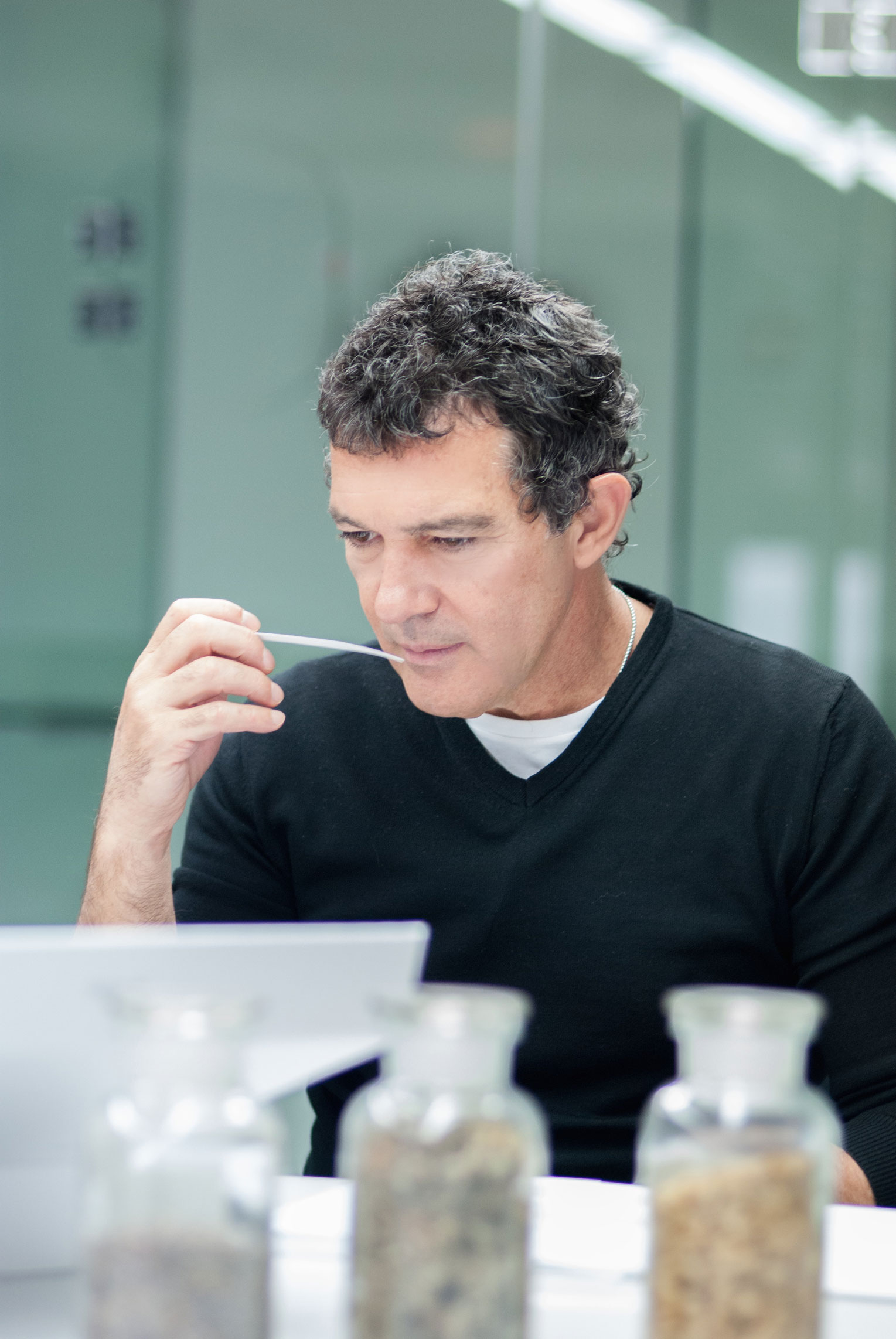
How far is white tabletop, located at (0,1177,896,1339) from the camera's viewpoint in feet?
2.54

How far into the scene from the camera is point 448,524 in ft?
4.28

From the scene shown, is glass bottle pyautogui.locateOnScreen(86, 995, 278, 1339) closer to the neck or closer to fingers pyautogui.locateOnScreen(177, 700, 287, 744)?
fingers pyautogui.locateOnScreen(177, 700, 287, 744)

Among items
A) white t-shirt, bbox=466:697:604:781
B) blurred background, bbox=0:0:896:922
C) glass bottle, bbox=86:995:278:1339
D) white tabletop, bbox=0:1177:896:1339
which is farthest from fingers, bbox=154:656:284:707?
blurred background, bbox=0:0:896:922

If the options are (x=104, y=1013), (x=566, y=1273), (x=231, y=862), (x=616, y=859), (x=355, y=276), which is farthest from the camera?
(x=355, y=276)

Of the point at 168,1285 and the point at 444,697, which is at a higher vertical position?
the point at 444,697

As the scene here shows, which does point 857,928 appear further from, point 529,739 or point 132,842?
point 132,842

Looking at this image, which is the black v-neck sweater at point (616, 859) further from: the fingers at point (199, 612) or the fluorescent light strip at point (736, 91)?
the fluorescent light strip at point (736, 91)

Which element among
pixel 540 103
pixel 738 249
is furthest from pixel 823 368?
pixel 540 103

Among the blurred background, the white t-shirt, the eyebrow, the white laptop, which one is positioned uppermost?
the blurred background

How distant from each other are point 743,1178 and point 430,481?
82 cm

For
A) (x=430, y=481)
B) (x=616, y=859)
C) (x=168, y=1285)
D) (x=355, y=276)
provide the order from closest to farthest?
(x=168, y=1285), (x=430, y=481), (x=616, y=859), (x=355, y=276)

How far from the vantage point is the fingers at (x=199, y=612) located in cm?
138

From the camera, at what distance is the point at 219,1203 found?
1.82ft

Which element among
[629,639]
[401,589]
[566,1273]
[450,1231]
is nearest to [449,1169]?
[450,1231]
